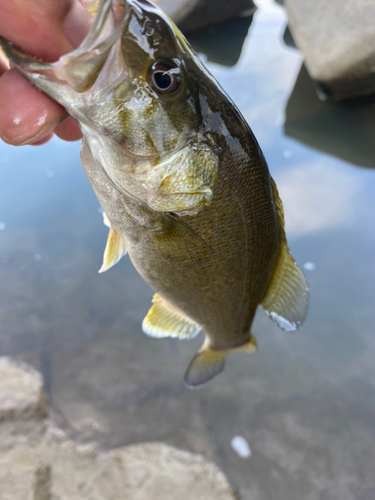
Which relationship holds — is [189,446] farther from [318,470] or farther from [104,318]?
[104,318]

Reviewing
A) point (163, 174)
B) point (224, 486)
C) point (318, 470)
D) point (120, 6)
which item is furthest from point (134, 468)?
point (120, 6)

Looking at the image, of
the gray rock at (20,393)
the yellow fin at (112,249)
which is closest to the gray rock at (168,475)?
the gray rock at (20,393)

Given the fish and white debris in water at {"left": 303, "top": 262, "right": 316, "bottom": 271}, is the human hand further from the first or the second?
white debris in water at {"left": 303, "top": 262, "right": 316, "bottom": 271}

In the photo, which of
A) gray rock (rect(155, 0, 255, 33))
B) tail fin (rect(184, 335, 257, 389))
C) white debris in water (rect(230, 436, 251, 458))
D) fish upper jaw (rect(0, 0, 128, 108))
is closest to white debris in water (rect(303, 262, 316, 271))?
white debris in water (rect(230, 436, 251, 458))

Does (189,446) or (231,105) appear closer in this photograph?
(231,105)

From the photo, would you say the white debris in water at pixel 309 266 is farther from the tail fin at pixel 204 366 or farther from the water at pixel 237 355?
the tail fin at pixel 204 366

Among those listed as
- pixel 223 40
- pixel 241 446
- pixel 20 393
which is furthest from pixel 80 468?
pixel 223 40

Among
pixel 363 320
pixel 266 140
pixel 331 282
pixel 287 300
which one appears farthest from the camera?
pixel 266 140
